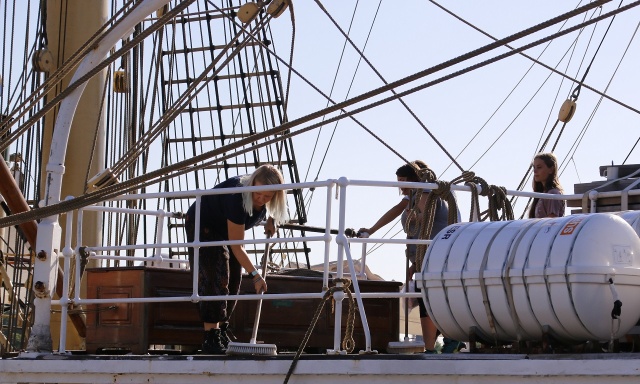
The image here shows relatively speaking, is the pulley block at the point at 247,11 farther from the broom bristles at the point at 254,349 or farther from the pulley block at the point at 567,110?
the broom bristles at the point at 254,349

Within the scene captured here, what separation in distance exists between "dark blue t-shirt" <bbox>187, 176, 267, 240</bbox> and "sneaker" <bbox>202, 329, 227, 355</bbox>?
2.00 ft

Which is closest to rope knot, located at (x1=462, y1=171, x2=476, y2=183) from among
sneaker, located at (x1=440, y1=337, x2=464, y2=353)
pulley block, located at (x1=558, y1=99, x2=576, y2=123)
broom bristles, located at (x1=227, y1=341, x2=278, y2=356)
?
sneaker, located at (x1=440, y1=337, x2=464, y2=353)

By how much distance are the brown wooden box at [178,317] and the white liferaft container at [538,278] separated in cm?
199

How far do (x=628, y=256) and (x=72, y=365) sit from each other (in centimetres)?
313

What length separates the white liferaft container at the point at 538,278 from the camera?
5434 millimetres

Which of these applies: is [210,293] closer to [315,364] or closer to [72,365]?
[72,365]

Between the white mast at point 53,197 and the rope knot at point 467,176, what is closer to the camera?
the rope knot at point 467,176

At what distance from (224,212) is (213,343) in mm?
784

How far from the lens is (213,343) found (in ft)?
23.1

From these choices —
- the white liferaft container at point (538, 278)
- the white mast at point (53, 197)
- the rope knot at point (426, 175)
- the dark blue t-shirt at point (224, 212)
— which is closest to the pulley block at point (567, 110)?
the rope knot at point (426, 175)

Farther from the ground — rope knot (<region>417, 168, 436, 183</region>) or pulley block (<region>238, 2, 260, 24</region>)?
pulley block (<region>238, 2, 260, 24</region>)

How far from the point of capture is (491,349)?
5844 millimetres

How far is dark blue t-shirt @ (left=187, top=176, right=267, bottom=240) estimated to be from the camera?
7086 mm

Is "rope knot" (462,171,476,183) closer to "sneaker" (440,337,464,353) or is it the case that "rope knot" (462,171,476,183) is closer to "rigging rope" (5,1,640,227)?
"rigging rope" (5,1,640,227)
